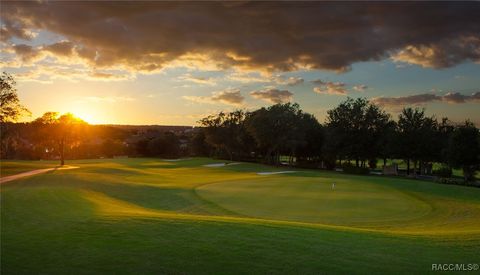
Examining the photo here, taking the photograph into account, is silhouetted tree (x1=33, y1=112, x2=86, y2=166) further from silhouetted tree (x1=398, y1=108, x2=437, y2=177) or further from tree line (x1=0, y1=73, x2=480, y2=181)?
silhouetted tree (x1=398, y1=108, x2=437, y2=177)

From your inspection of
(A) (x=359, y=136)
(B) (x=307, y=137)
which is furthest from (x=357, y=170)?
(B) (x=307, y=137)

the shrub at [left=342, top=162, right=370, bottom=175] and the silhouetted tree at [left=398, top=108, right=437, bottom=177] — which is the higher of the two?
the silhouetted tree at [left=398, top=108, right=437, bottom=177]

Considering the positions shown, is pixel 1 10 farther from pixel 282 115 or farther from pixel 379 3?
pixel 282 115

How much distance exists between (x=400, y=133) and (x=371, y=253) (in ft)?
193

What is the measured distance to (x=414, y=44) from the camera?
27.2 m

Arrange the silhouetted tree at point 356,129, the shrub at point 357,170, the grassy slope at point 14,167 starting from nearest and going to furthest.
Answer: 1. the grassy slope at point 14,167
2. the shrub at point 357,170
3. the silhouetted tree at point 356,129

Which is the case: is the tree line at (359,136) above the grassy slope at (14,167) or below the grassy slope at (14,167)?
above

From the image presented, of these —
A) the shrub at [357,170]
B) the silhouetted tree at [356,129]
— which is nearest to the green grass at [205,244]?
the shrub at [357,170]

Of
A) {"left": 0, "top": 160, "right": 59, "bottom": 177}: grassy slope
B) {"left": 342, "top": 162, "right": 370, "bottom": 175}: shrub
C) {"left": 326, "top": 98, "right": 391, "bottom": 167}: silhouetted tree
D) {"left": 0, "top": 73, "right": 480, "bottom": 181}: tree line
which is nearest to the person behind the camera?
{"left": 0, "top": 160, "right": 59, "bottom": 177}: grassy slope

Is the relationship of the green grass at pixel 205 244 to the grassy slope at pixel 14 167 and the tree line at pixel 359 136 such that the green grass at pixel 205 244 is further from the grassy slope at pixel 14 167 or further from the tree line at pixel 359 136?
the tree line at pixel 359 136

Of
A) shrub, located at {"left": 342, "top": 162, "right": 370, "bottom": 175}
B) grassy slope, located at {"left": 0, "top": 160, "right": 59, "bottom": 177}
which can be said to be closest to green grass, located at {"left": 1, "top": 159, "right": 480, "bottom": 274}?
grassy slope, located at {"left": 0, "top": 160, "right": 59, "bottom": 177}

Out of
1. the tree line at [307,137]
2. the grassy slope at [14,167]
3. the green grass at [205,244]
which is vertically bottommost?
the grassy slope at [14,167]

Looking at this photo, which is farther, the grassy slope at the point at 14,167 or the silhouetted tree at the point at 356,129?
the silhouetted tree at the point at 356,129

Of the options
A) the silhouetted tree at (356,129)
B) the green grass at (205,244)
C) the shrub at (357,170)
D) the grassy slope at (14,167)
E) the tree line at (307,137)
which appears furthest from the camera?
the silhouetted tree at (356,129)
